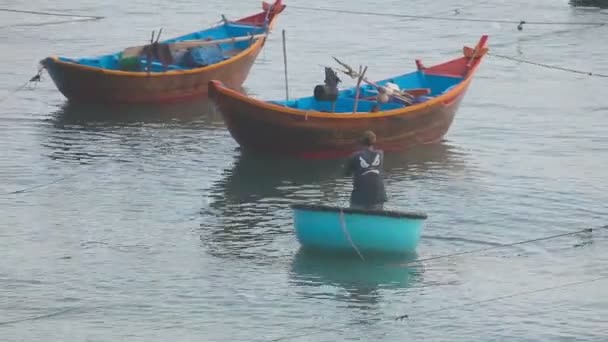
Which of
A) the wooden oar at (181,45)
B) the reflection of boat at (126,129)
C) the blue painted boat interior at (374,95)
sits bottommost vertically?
the reflection of boat at (126,129)

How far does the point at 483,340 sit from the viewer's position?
18.0 meters

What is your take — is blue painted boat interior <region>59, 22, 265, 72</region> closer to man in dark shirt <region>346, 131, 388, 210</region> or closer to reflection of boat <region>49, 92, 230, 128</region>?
reflection of boat <region>49, 92, 230, 128</region>

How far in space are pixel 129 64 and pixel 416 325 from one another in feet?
49.8

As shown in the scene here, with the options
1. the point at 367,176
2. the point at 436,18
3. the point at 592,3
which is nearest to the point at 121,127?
the point at 367,176

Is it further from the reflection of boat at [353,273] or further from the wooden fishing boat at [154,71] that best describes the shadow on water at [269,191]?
the wooden fishing boat at [154,71]

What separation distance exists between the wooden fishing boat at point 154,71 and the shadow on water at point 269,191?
14.8 feet

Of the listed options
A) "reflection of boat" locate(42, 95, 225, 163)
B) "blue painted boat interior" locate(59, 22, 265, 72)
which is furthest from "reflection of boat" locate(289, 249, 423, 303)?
"blue painted boat interior" locate(59, 22, 265, 72)

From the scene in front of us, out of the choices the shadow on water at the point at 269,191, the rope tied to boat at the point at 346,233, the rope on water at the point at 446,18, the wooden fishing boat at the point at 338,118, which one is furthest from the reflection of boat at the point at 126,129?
the rope on water at the point at 446,18

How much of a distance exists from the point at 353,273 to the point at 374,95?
28.9ft

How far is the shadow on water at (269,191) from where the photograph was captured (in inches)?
886

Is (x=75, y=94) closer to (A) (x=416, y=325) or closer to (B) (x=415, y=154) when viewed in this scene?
(B) (x=415, y=154)

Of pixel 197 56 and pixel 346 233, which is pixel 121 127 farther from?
pixel 346 233

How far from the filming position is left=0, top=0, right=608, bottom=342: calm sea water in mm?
18750

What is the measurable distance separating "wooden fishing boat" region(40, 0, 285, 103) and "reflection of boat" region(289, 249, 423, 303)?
11.0m
